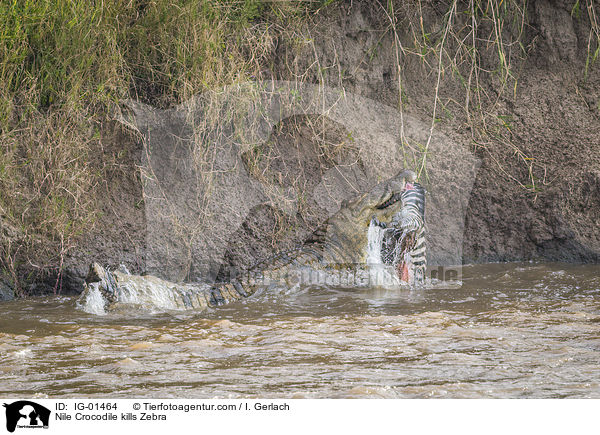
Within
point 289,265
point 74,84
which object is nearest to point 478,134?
point 289,265

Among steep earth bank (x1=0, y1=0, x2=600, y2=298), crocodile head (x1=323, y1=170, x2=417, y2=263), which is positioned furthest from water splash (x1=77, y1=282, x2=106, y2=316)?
crocodile head (x1=323, y1=170, x2=417, y2=263)

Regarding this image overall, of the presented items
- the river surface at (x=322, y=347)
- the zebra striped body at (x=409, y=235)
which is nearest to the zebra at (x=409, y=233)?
the zebra striped body at (x=409, y=235)

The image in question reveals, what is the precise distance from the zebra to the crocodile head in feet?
0.14

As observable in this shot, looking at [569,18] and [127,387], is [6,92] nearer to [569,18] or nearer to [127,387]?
[127,387]

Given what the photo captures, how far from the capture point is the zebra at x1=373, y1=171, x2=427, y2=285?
4.74 metres

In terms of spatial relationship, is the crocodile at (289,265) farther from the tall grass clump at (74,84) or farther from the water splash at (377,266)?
the tall grass clump at (74,84)

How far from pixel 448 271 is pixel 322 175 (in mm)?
1220

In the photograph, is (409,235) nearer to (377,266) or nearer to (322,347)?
(377,266)

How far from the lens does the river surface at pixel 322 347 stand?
7.61 ft

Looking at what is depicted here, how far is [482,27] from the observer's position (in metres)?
5.79
